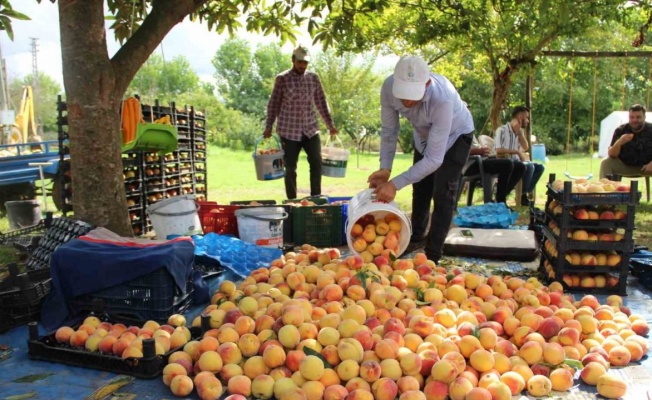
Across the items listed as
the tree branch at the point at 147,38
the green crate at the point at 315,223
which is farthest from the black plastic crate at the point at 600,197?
the tree branch at the point at 147,38

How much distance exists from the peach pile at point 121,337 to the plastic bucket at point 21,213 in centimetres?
471

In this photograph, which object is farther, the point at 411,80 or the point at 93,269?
the point at 411,80

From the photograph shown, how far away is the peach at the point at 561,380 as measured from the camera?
223 cm

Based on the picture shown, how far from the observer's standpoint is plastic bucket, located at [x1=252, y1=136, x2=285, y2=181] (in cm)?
622

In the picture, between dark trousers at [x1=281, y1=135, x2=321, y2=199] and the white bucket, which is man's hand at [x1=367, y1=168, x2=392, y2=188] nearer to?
the white bucket

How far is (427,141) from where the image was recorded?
3.90m

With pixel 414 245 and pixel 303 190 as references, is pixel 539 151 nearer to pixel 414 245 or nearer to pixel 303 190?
pixel 303 190

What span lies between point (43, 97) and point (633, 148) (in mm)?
57021

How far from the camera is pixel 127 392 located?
2250mm

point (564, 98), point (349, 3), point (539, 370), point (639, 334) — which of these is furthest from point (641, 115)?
point (564, 98)

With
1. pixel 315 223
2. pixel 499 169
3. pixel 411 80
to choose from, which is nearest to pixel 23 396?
pixel 411 80

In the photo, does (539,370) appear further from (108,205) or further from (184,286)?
(108,205)

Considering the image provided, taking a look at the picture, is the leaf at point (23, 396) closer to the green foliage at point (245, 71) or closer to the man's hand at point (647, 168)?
the man's hand at point (647, 168)

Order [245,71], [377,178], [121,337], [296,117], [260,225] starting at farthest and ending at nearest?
[245,71], [296,117], [260,225], [377,178], [121,337]
